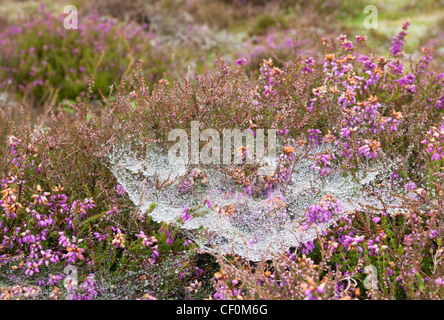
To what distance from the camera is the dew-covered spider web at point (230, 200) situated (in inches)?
85.7

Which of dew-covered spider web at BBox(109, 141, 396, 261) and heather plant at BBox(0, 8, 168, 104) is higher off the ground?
heather plant at BBox(0, 8, 168, 104)

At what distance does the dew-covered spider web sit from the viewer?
2176 millimetres

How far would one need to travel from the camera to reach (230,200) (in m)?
2.34

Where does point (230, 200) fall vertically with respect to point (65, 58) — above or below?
below

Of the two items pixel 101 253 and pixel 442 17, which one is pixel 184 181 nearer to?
pixel 101 253

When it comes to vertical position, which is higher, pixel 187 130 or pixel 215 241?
pixel 187 130

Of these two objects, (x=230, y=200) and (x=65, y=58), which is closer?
(x=230, y=200)

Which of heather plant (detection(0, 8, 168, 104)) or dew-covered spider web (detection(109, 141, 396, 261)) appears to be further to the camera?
heather plant (detection(0, 8, 168, 104))

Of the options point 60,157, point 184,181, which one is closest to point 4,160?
point 60,157

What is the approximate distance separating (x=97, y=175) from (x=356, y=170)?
163 centimetres

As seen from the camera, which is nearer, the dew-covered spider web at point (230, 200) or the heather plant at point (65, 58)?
the dew-covered spider web at point (230, 200)

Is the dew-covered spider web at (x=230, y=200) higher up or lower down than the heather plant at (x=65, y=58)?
lower down

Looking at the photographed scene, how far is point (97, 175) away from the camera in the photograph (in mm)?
2500
